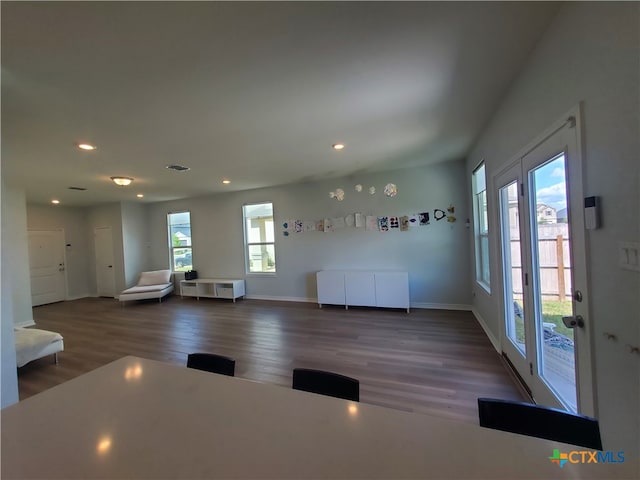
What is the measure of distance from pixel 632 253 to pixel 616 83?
2.34ft

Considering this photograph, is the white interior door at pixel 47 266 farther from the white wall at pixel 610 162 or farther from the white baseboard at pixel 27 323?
the white wall at pixel 610 162

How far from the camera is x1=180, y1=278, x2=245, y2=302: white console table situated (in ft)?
20.1

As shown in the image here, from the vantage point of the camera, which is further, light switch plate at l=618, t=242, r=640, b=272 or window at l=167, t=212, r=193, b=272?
window at l=167, t=212, r=193, b=272

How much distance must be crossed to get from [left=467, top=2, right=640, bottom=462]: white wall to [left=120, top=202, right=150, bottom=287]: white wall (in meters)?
8.45

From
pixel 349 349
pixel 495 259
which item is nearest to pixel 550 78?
pixel 495 259

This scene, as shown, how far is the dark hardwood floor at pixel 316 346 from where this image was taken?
2.38m

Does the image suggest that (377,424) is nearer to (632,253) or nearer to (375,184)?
(632,253)

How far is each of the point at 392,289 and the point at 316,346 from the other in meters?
1.93

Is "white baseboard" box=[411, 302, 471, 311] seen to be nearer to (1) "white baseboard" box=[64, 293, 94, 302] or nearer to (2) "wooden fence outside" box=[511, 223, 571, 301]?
(2) "wooden fence outside" box=[511, 223, 571, 301]

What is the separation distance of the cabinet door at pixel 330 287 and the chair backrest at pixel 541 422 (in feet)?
13.6

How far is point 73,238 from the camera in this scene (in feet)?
23.3

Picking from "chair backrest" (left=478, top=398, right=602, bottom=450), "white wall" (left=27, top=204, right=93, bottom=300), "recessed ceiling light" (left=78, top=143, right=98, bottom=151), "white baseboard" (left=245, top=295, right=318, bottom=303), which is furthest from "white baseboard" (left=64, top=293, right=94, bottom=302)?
"chair backrest" (left=478, top=398, right=602, bottom=450)

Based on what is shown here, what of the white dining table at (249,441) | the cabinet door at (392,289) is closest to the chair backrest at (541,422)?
the white dining table at (249,441)

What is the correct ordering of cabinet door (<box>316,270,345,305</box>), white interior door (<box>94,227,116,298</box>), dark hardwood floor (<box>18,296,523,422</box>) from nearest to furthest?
dark hardwood floor (<box>18,296,523,422</box>), cabinet door (<box>316,270,345,305</box>), white interior door (<box>94,227,116,298</box>)
